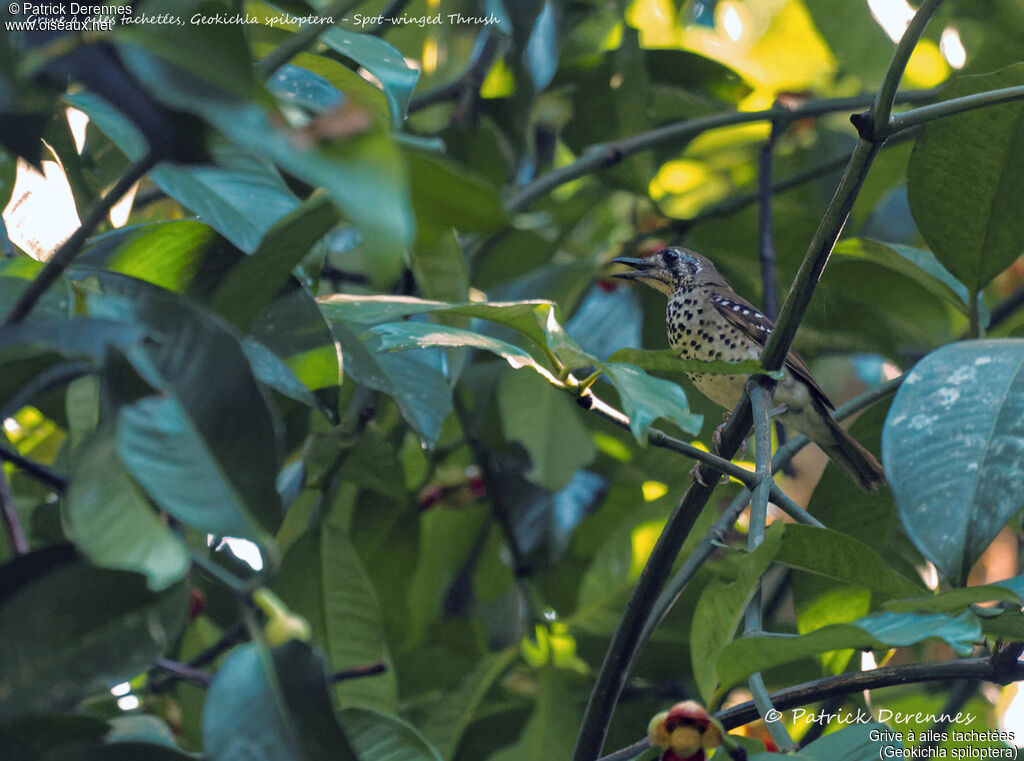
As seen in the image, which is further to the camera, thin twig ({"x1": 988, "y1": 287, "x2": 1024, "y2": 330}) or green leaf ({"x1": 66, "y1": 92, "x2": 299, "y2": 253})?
thin twig ({"x1": 988, "y1": 287, "x2": 1024, "y2": 330})

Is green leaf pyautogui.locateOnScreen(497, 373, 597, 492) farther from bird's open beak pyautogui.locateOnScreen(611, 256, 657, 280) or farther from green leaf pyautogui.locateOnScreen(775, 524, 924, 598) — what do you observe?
green leaf pyautogui.locateOnScreen(775, 524, 924, 598)

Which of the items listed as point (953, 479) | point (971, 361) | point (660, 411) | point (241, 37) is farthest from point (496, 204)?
point (971, 361)

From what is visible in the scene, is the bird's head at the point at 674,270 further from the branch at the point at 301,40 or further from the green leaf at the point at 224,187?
the branch at the point at 301,40

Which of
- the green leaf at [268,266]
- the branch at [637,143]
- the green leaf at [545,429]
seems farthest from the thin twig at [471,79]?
the green leaf at [268,266]

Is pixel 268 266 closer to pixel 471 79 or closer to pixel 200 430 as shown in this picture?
pixel 200 430

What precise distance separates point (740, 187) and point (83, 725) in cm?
313

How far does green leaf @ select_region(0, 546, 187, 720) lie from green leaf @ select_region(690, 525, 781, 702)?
0.58m

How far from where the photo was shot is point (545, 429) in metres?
2.58

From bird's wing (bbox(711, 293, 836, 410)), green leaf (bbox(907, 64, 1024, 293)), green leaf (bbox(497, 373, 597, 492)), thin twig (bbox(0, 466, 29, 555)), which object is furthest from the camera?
bird's wing (bbox(711, 293, 836, 410))

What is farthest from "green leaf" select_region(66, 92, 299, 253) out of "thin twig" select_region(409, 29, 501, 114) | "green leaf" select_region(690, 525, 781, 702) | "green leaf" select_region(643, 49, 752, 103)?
"green leaf" select_region(643, 49, 752, 103)

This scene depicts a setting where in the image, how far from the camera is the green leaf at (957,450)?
124 cm

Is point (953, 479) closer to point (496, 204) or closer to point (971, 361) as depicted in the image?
point (971, 361)

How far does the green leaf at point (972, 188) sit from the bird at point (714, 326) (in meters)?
1.04

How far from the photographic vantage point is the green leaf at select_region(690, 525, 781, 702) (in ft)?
3.60
